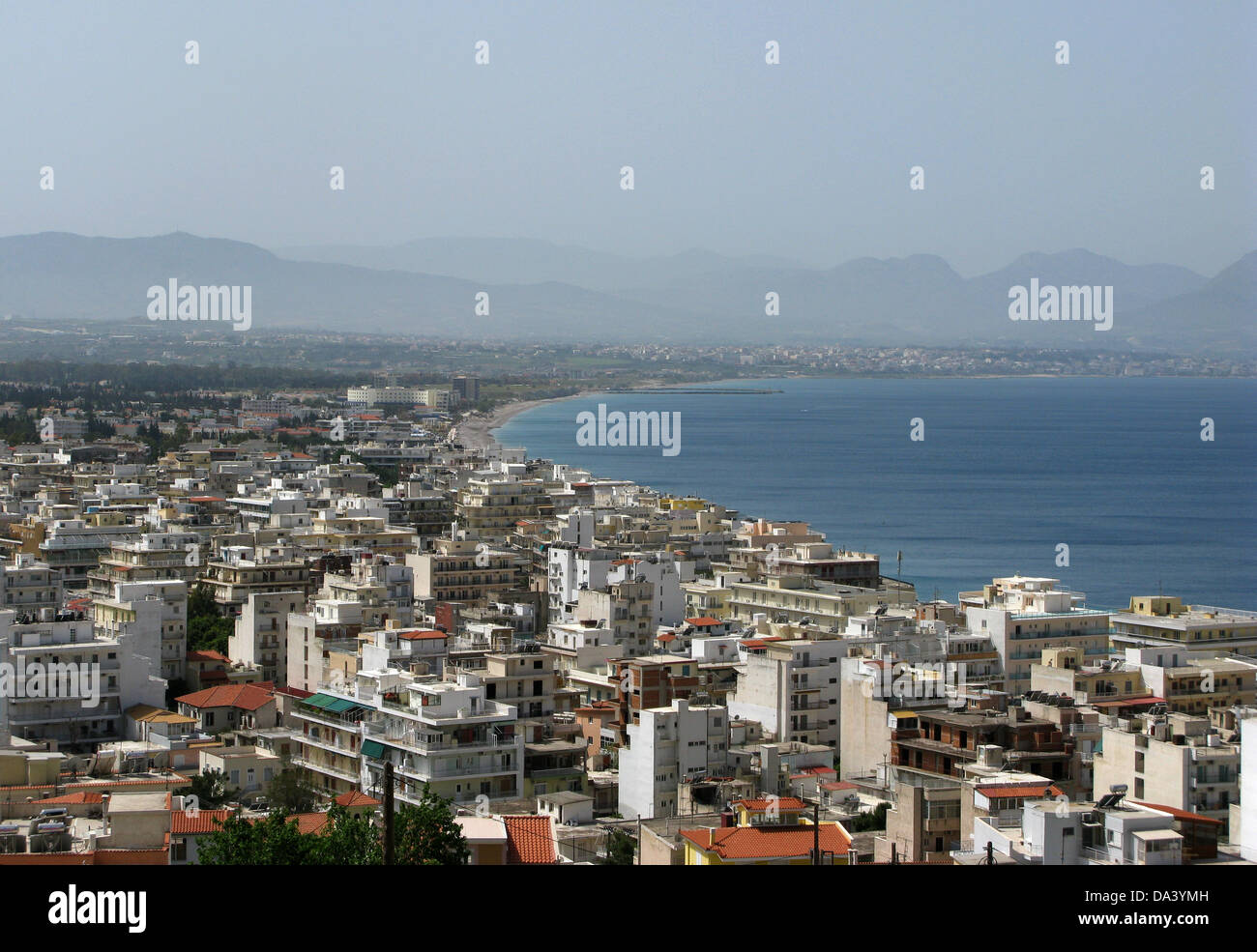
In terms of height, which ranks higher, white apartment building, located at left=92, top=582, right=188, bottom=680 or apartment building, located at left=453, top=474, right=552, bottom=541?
apartment building, located at left=453, top=474, right=552, bottom=541

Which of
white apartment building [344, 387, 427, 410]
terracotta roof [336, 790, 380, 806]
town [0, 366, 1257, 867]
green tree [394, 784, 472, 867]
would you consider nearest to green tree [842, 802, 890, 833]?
town [0, 366, 1257, 867]

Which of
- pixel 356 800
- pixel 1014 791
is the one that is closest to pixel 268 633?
pixel 356 800

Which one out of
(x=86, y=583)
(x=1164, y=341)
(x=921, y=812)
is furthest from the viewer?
(x=1164, y=341)

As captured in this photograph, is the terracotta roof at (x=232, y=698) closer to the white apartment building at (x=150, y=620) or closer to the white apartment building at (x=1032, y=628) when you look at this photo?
the white apartment building at (x=150, y=620)

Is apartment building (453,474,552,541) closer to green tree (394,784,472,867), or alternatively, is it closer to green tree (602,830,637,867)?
green tree (602,830,637,867)
